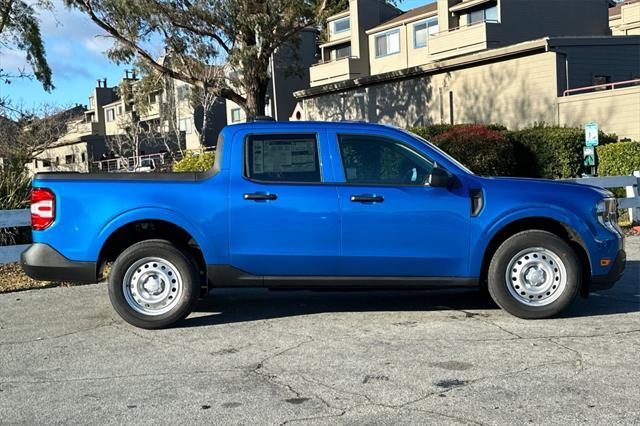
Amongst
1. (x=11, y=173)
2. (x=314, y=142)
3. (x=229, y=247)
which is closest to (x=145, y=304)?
(x=229, y=247)

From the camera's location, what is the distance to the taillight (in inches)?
244

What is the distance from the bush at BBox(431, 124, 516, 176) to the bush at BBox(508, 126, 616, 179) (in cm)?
129

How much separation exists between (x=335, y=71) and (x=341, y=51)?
4.25 m

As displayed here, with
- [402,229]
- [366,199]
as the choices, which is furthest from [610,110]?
[366,199]

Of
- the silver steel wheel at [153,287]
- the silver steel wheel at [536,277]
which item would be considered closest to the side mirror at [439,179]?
the silver steel wheel at [536,277]

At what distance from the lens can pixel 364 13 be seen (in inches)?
1682

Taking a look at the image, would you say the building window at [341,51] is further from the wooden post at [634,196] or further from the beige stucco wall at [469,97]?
the wooden post at [634,196]

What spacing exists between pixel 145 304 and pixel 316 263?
1.65 meters

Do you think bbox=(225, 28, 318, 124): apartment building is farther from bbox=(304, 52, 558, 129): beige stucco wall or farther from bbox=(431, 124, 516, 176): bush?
bbox=(431, 124, 516, 176): bush

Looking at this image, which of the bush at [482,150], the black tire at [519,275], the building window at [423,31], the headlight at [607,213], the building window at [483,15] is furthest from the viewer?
the building window at [423,31]

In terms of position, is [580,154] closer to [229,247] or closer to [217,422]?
[229,247]

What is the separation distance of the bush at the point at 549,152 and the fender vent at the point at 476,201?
40.3 feet

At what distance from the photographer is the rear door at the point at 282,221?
617 centimetres

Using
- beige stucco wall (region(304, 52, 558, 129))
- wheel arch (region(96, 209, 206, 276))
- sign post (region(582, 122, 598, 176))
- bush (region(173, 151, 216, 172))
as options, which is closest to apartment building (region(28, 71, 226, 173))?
beige stucco wall (region(304, 52, 558, 129))
